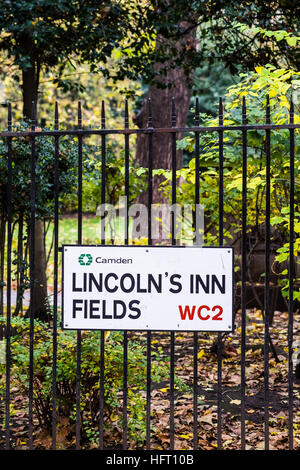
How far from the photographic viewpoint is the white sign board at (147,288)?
3.45 metres

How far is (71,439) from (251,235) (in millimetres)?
3797

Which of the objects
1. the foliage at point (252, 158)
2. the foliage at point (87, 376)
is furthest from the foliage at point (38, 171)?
the foliage at point (87, 376)

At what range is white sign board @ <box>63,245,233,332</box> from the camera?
3449 millimetres

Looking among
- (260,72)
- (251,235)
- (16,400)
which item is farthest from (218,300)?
(251,235)

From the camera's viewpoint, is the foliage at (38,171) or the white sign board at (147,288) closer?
the white sign board at (147,288)

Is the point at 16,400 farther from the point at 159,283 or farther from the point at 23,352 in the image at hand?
the point at 159,283

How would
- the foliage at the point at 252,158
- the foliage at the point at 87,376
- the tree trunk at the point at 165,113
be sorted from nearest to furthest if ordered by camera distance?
the foliage at the point at 87,376
the foliage at the point at 252,158
the tree trunk at the point at 165,113

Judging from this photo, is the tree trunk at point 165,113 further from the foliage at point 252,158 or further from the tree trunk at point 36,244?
the foliage at point 252,158

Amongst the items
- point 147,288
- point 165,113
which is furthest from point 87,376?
point 165,113

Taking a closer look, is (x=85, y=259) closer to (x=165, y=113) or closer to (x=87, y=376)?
(x=87, y=376)

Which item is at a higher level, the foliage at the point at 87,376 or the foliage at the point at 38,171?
the foliage at the point at 38,171

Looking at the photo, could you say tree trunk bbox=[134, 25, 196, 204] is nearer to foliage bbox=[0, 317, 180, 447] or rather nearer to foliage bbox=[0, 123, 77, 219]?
foliage bbox=[0, 123, 77, 219]

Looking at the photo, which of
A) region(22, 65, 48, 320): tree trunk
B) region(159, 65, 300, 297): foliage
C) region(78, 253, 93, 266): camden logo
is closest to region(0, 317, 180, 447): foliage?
region(78, 253, 93, 266): camden logo

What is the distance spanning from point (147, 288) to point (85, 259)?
0.43 m
